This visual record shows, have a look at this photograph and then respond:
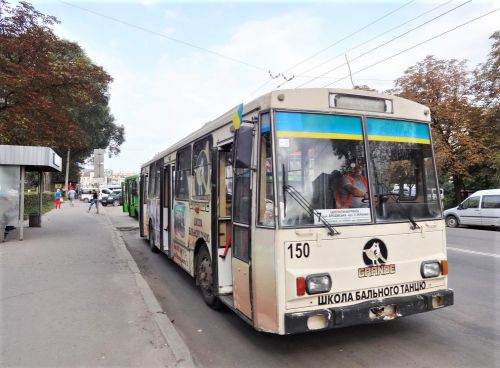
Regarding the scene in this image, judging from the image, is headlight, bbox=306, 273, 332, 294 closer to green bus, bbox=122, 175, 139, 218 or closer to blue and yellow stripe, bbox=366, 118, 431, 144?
blue and yellow stripe, bbox=366, 118, 431, 144

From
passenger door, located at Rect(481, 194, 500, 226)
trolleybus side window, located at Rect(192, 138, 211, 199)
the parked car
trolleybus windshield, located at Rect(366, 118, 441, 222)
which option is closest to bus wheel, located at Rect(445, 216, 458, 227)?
passenger door, located at Rect(481, 194, 500, 226)

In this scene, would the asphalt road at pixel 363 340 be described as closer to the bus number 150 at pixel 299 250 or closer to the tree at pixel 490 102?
the bus number 150 at pixel 299 250

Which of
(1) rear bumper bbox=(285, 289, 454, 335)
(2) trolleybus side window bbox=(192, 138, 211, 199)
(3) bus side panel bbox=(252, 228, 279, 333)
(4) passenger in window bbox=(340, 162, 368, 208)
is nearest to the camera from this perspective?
(1) rear bumper bbox=(285, 289, 454, 335)

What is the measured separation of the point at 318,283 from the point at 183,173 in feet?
14.7

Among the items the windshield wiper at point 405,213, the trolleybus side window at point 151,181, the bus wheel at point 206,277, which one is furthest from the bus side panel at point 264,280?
the trolleybus side window at point 151,181

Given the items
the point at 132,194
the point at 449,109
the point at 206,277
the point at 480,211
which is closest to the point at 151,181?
the point at 206,277

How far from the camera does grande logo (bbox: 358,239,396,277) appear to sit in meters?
4.36

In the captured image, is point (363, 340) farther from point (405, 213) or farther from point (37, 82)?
point (37, 82)

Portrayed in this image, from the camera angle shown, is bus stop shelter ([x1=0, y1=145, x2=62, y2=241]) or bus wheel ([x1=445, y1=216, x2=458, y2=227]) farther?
bus wheel ([x1=445, y1=216, x2=458, y2=227])

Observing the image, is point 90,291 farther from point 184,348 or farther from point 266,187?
point 266,187

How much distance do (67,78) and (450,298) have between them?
47.4 feet

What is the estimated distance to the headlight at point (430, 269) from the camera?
466 centimetres

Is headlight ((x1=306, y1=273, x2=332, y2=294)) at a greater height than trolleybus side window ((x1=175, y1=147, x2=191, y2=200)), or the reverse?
trolleybus side window ((x1=175, y1=147, x2=191, y2=200))

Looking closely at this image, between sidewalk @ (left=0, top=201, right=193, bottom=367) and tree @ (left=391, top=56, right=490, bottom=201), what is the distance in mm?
23547
